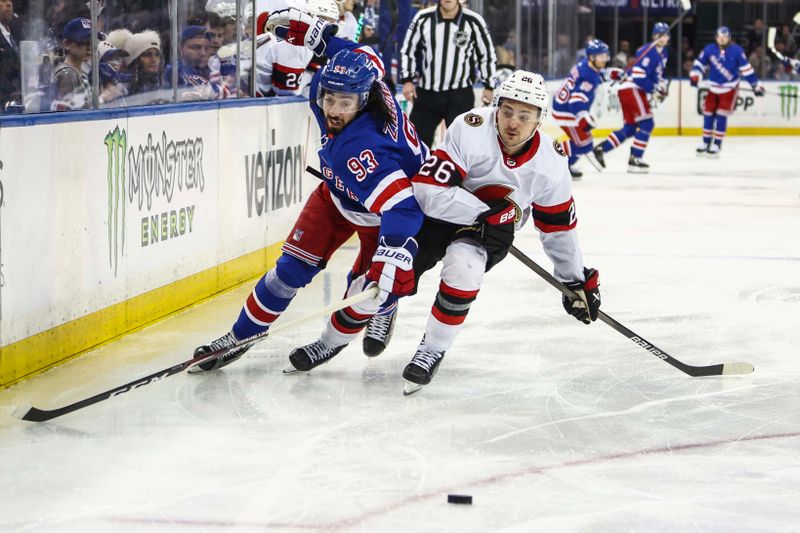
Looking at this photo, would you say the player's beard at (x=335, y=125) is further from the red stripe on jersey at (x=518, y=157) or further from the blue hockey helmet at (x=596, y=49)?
the blue hockey helmet at (x=596, y=49)

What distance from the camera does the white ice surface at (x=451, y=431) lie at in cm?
244

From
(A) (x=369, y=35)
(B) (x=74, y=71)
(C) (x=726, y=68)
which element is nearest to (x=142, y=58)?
(B) (x=74, y=71)

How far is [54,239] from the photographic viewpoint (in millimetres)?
3625

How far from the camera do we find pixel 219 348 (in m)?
3.58

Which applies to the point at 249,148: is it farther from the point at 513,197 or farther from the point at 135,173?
the point at 513,197

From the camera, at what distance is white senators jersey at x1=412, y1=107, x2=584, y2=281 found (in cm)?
335

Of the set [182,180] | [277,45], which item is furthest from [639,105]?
[182,180]

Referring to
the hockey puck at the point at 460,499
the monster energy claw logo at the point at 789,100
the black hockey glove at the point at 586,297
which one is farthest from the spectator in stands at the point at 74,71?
the monster energy claw logo at the point at 789,100

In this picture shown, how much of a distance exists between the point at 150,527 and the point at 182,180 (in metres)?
2.35

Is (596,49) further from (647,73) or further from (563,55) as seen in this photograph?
(563,55)

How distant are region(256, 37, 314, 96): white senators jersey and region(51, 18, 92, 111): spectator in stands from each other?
1.70 m

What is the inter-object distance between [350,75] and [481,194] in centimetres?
49

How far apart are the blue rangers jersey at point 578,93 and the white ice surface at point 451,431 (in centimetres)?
496

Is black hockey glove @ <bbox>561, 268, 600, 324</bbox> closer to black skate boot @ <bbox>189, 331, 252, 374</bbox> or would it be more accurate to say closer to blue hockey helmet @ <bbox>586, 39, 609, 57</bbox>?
black skate boot @ <bbox>189, 331, 252, 374</bbox>
